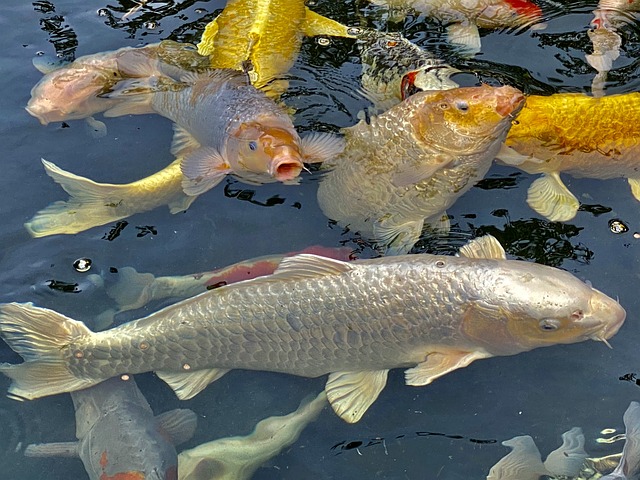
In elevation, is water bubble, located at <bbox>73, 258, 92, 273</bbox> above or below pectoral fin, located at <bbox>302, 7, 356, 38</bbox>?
below

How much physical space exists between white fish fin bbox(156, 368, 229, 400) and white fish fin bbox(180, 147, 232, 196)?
1207 millimetres

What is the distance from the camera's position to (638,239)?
14.8 feet

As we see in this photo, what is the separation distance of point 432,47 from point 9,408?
406 cm

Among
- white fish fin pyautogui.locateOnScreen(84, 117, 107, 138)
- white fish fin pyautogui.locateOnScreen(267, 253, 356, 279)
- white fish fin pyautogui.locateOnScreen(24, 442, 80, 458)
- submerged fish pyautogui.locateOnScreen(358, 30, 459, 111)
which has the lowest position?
white fish fin pyautogui.locateOnScreen(24, 442, 80, 458)

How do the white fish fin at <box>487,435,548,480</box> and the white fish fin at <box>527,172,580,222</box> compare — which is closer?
the white fish fin at <box>487,435,548,480</box>

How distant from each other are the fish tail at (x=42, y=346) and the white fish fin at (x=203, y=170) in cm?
116

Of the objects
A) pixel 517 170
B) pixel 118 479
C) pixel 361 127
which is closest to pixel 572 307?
pixel 517 170

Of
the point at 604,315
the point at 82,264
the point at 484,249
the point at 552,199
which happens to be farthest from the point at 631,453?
the point at 82,264

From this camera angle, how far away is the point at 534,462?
3.70m

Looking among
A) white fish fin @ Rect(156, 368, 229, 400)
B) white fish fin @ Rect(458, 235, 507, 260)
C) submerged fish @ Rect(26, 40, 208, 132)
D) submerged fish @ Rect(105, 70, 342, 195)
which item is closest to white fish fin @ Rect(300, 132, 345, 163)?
submerged fish @ Rect(105, 70, 342, 195)

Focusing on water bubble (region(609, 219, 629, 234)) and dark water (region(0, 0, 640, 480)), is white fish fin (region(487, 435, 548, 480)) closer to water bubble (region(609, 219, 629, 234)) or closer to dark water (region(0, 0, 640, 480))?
dark water (region(0, 0, 640, 480))

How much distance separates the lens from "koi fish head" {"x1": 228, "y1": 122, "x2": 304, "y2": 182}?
4.26 metres

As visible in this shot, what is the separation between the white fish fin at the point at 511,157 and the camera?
15.2 feet

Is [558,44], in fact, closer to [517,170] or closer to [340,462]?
[517,170]
